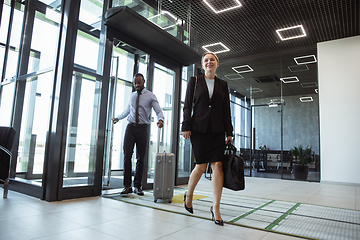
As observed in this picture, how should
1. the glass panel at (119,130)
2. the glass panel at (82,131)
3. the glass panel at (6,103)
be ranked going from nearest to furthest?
the glass panel at (82,131) < the glass panel at (6,103) < the glass panel at (119,130)

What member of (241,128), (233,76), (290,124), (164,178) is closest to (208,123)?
(164,178)

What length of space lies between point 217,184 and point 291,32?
5.30m

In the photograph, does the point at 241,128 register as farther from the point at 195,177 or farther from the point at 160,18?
the point at 195,177

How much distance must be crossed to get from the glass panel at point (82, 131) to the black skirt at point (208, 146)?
1612mm

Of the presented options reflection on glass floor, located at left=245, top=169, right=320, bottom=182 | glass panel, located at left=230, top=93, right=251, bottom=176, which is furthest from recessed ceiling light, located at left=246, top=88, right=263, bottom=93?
reflection on glass floor, located at left=245, top=169, right=320, bottom=182

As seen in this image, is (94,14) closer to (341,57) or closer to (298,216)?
(298,216)

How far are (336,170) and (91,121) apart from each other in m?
5.72

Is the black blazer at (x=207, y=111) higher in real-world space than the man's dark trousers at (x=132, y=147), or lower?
higher

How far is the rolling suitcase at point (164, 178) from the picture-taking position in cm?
285

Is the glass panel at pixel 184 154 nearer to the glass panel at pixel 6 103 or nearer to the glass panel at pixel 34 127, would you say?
the glass panel at pixel 34 127

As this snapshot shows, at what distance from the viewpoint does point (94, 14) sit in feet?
11.0

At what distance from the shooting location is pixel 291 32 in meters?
5.98

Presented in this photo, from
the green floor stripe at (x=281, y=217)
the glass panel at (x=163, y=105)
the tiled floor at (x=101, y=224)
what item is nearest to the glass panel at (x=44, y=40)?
the glass panel at (x=163, y=105)

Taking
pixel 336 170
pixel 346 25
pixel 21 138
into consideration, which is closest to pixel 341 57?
pixel 346 25
